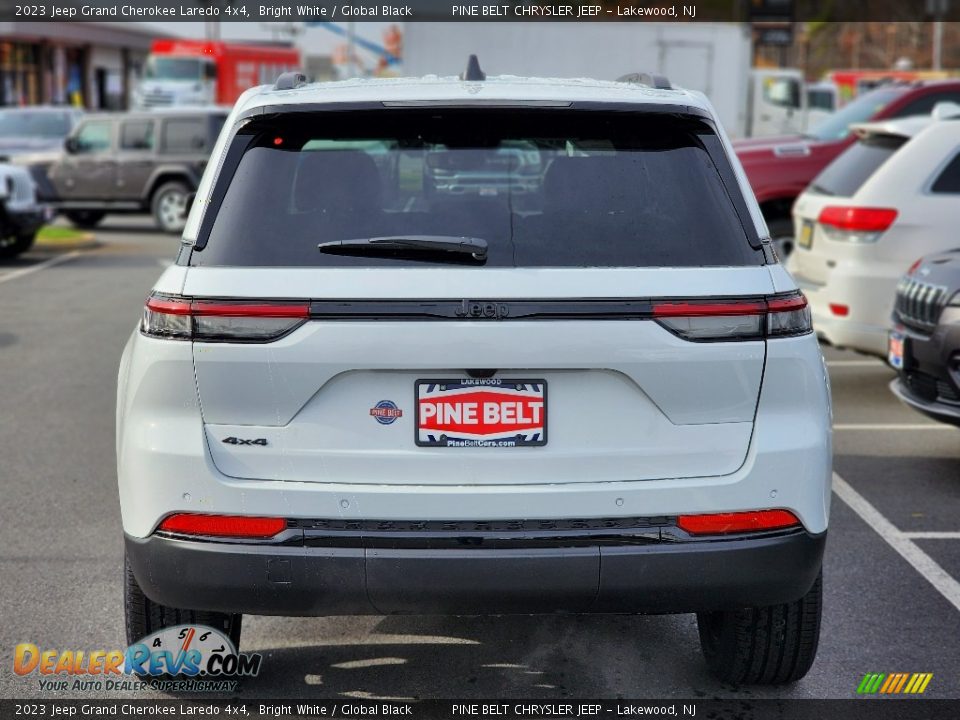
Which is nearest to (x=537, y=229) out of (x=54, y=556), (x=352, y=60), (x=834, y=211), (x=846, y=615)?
(x=846, y=615)

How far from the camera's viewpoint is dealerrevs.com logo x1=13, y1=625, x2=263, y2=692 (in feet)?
13.1

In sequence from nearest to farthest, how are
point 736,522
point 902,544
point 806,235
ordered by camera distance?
1. point 736,522
2. point 902,544
3. point 806,235

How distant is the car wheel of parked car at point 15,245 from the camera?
723 inches

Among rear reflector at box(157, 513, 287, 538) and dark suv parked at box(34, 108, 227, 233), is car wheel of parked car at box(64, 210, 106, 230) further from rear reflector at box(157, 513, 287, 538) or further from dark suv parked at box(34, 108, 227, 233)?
rear reflector at box(157, 513, 287, 538)

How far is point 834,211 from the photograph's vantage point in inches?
351

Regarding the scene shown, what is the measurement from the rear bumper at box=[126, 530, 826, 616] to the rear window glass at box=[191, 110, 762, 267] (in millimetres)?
729

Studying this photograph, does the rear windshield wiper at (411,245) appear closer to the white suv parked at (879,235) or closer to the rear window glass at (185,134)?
the white suv parked at (879,235)

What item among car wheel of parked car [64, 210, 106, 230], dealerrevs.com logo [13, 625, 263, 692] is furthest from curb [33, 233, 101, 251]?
dealerrevs.com logo [13, 625, 263, 692]

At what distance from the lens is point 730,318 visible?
11.3ft

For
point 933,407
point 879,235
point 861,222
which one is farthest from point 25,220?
point 933,407

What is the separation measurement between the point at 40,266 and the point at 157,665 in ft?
48.2

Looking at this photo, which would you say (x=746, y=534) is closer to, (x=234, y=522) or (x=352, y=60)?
(x=234, y=522)

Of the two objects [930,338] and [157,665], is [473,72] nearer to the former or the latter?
[157,665]

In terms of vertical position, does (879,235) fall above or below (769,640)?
above
